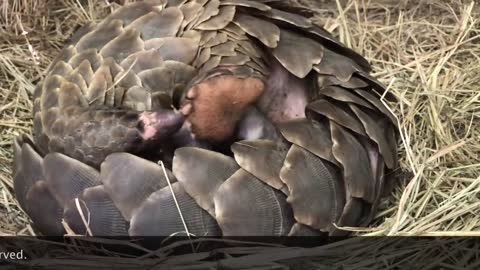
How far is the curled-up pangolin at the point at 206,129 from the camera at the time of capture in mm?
1597

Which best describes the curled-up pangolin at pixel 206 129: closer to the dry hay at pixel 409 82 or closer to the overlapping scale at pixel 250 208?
the overlapping scale at pixel 250 208

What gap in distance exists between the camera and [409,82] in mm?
2217

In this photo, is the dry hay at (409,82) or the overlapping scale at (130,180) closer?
the overlapping scale at (130,180)

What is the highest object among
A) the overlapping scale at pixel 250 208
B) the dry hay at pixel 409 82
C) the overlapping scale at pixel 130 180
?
the overlapping scale at pixel 130 180

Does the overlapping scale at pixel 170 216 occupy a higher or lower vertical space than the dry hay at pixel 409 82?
higher

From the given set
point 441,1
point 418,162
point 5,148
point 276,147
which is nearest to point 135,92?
point 276,147

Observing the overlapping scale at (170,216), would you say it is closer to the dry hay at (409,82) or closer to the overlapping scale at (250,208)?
the overlapping scale at (250,208)

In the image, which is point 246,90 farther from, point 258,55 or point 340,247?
point 340,247

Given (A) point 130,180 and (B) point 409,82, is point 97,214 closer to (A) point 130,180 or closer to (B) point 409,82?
(A) point 130,180

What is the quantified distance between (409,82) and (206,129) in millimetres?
708

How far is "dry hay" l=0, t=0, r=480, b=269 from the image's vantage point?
72.0 inches

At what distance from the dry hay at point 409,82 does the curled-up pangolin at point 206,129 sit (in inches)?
4.8

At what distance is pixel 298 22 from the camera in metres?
1.94

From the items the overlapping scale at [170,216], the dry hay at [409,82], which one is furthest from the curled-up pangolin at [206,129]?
the dry hay at [409,82]
